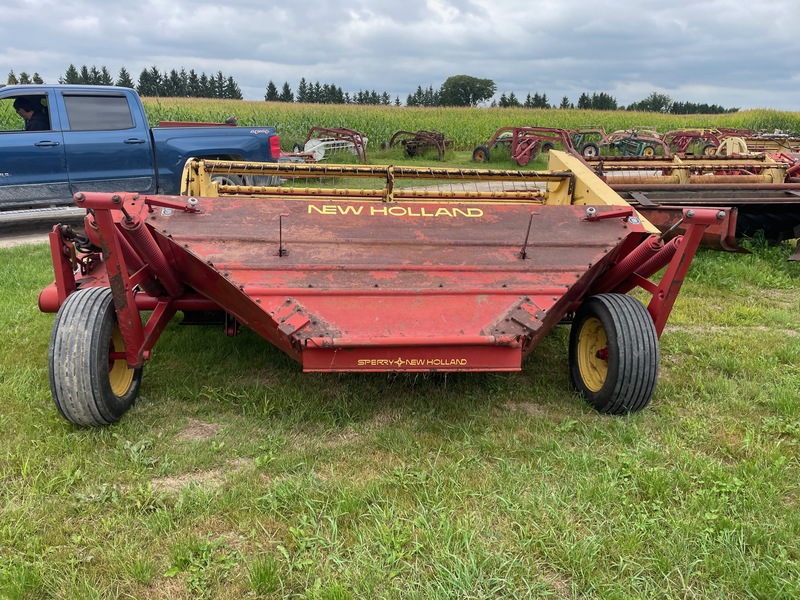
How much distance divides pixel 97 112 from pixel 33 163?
1.07m

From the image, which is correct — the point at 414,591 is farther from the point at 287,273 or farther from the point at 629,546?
the point at 287,273

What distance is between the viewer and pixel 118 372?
3613mm

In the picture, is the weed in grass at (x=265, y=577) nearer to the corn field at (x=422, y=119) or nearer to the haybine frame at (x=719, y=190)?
the haybine frame at (x=719, y=190)

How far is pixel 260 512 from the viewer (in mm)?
2633

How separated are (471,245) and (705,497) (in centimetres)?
175

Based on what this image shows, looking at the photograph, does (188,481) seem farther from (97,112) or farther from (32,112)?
(32,112)

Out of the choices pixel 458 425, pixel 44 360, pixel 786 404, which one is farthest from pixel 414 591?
pixel 44 360

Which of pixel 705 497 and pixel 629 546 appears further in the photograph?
A: pixel 705 497

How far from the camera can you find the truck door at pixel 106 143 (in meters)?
8.20

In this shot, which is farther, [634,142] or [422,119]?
[422,119]

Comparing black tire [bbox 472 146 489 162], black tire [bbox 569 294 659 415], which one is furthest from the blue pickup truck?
black tire [bbox 472 146 489 162]

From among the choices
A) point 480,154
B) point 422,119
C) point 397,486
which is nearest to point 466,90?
point 422,119

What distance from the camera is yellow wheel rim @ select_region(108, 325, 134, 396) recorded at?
139 inches

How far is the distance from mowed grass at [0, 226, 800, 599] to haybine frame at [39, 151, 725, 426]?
389mm
